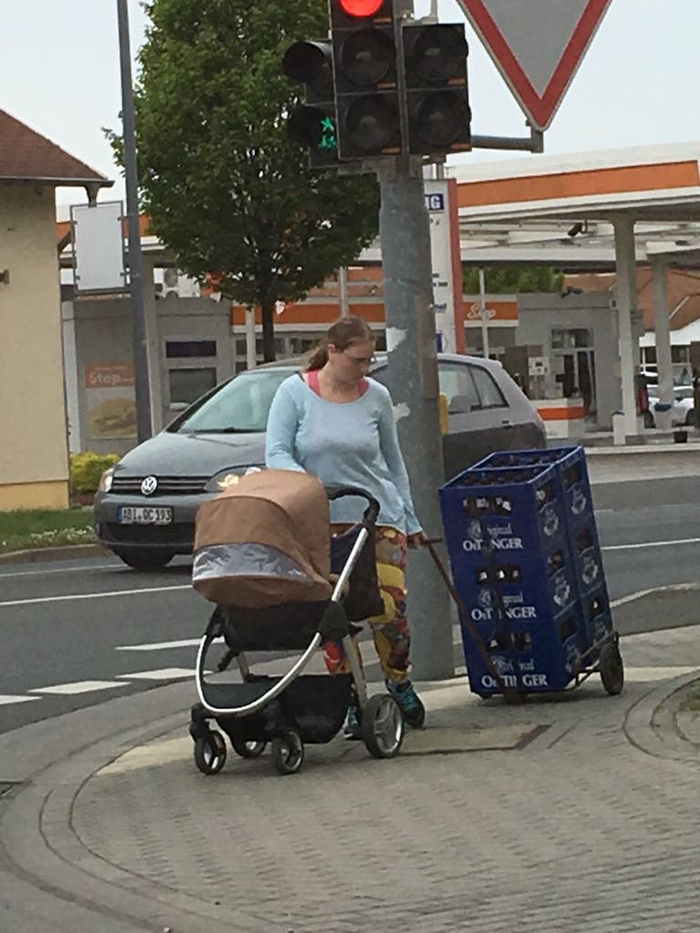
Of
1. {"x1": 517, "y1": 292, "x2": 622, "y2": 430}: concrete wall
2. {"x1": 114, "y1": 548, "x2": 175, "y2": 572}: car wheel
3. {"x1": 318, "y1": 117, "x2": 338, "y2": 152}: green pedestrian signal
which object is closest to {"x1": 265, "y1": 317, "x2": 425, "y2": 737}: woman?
{"x1": 318, "y1": 117, "x2": 338, "y2": 152}: green pedestrian signal

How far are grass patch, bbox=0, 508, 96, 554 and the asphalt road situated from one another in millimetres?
1159

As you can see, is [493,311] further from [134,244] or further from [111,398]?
[134,244]

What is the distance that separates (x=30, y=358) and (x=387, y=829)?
26.9 m

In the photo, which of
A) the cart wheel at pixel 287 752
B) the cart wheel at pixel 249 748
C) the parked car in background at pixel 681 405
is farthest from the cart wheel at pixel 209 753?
the parked car in background at pixel 681 405

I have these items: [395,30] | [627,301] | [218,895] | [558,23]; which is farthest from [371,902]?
[627,301]

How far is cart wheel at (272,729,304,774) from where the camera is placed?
907 centimetres

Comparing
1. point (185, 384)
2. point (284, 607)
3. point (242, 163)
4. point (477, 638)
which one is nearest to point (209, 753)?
point (284, 607)

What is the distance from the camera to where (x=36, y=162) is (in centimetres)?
3369

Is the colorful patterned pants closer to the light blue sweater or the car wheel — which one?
the light blue sweater

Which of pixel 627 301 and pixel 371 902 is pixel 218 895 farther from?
pixel 627 301

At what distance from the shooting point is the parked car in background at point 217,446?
18.8 m

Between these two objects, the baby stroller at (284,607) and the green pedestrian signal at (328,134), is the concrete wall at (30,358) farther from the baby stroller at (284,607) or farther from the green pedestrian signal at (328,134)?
the baby stroller at (284,607)

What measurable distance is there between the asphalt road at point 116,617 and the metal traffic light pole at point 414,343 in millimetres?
2043

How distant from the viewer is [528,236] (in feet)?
187
